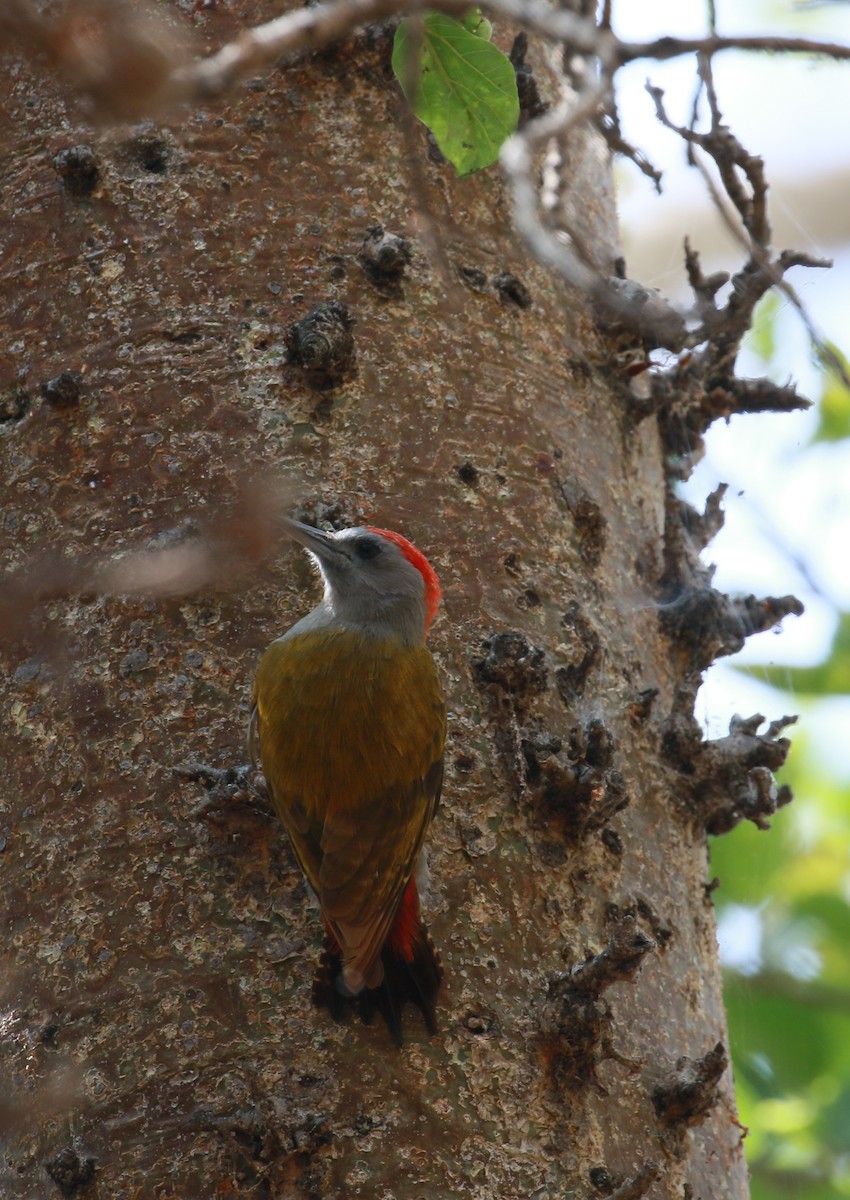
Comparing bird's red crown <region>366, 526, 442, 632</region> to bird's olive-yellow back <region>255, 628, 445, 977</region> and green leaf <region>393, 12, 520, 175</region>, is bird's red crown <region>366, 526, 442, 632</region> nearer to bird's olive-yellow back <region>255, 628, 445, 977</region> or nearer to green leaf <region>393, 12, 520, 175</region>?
bird's olive-yellow back <region>255, 628, 445, 977</region>

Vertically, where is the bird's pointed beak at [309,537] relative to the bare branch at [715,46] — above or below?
below

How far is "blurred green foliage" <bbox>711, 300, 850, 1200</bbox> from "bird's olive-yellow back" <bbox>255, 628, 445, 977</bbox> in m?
2.20

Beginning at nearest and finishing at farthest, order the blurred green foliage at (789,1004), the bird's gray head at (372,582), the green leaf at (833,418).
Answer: the bird's gray head at (372,582) < the blurred green foliage at (789,1004) < the green leaf at (833,418)

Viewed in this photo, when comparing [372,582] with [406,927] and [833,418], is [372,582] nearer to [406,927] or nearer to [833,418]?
[406,927]

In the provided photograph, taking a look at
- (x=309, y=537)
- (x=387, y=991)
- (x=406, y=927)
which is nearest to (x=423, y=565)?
(x=309, y=537)

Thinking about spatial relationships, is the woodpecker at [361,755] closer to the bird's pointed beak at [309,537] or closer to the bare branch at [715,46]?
the bird's pointed beak at [309,537]

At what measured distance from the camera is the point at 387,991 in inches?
86.9

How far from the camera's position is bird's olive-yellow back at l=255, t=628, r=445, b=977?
242cm

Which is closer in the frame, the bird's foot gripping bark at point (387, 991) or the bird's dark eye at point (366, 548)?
the bird's foot gripping bark at point (387, 991)

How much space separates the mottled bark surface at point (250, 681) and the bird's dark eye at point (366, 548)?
180 millimetres

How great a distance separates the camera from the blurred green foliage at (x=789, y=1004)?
4.68 metres

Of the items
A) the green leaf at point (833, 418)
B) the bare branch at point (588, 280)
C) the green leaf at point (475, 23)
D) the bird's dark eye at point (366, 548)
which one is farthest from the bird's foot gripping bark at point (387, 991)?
the green leaf at point (833, 418)

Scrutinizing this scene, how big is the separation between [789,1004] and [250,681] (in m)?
3.14

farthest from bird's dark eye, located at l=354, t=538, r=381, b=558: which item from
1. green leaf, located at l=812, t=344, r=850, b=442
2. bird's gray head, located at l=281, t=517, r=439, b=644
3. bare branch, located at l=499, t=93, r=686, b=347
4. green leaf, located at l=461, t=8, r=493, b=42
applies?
green leaf, located at l=812, t=344, r=850, b=442
